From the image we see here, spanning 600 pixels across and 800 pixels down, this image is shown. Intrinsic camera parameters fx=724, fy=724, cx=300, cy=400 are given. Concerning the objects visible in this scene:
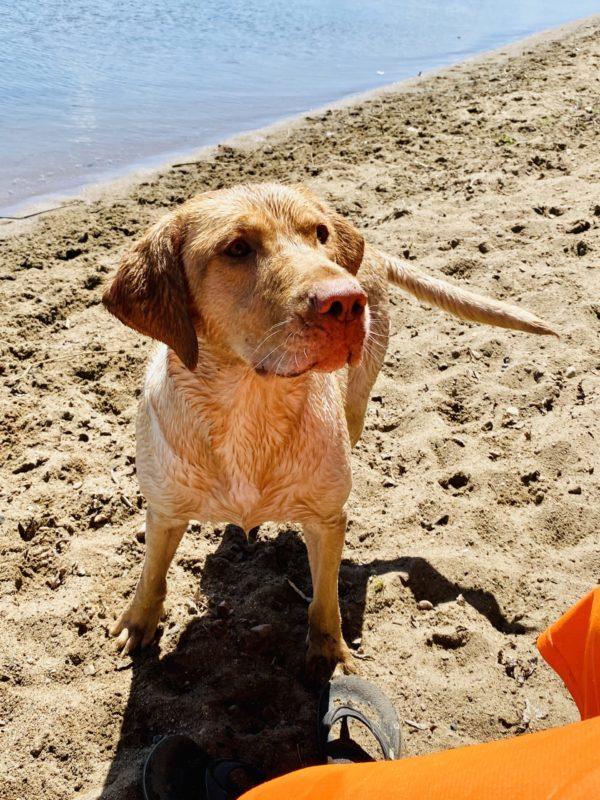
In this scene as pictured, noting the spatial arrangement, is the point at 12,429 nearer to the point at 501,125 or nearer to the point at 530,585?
the point at 530,585

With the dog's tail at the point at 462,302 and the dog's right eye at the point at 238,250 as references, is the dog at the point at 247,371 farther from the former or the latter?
the dog's tail at the point at 462,302

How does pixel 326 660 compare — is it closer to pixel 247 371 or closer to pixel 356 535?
pixel 356 535

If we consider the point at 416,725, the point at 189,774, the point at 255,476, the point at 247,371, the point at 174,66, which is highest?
the point at 174,66

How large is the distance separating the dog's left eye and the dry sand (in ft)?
4.77

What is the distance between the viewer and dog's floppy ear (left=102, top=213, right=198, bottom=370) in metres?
2.46

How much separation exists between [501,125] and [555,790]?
8102mm

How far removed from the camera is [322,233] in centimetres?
272

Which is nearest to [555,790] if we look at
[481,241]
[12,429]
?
[12,429]

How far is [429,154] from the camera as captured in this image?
24.6 feet

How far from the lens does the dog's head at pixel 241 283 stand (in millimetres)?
2197

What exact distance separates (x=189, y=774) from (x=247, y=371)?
1370 millimetres

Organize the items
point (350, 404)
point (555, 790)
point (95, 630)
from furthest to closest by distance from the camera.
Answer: point (350, 404)
point (95, 630)
point (555, 790)

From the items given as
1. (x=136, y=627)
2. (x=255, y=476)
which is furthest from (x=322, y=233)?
(x=136, y=627)

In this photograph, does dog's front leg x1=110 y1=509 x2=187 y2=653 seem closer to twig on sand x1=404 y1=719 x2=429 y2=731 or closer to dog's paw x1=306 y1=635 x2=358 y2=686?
dog's paw x1=306 y1=635 x2=358 y2=686
